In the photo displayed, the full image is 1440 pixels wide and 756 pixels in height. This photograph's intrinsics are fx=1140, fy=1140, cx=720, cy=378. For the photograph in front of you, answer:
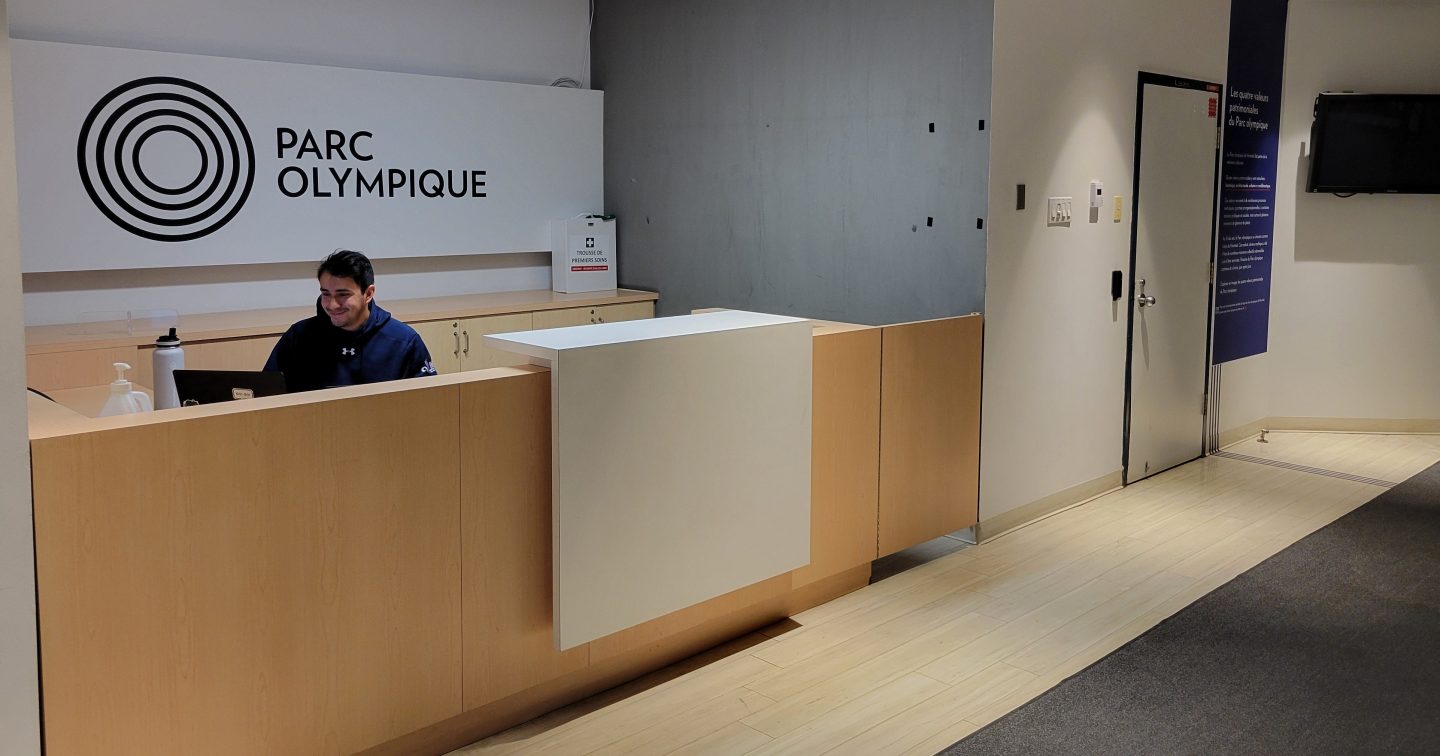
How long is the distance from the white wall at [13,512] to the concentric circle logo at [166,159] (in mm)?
2919

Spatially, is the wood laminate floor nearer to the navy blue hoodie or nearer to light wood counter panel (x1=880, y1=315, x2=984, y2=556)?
light wood counter panel (x1=880, y1=315, x2=984, y2=556)

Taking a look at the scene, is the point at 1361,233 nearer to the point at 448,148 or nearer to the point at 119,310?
the point at 448,148

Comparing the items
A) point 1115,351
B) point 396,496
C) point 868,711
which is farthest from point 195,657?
point 1115,351

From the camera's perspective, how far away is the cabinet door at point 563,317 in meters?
6.00

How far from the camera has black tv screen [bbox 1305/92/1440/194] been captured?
680cm

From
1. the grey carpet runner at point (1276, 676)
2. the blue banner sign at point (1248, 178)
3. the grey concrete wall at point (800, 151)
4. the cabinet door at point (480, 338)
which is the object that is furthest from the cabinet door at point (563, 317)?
the blue banner sign at point (1248, 178)

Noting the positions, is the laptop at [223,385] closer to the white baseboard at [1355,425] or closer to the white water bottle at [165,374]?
the white water bottle at [165,374]

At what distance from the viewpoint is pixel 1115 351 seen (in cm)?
568

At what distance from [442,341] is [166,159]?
4.74 ft

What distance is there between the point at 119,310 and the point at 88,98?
36.4 inches

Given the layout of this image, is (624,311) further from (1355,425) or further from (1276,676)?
(1355,425)

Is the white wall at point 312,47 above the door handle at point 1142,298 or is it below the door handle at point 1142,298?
above

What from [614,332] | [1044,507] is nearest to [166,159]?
[614,332]

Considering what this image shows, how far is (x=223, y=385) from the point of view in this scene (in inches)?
126
